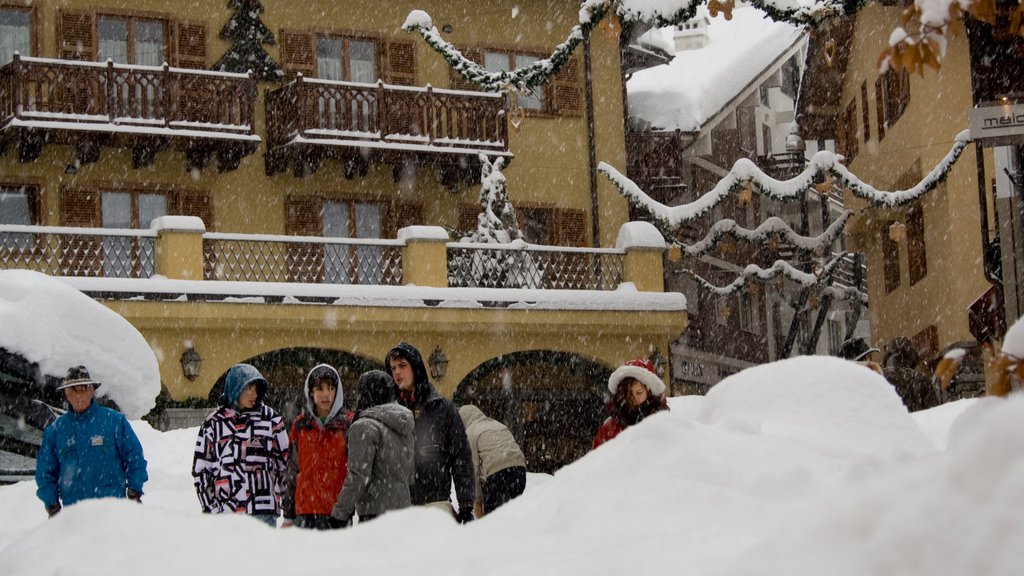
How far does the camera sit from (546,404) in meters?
24.9

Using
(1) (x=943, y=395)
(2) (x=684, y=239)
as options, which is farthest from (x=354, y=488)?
(2) (x=684, y=239)

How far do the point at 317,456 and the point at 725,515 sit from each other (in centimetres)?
453

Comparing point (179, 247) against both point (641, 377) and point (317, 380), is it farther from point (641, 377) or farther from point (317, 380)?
point (641, 377)

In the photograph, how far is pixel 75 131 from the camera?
21.6m

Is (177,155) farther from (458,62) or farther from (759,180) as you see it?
(759,180)

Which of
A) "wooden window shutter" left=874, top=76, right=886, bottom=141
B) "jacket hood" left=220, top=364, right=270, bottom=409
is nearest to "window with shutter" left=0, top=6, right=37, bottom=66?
"wooden window shutter" left=874, top=76, right=886, bottom=141

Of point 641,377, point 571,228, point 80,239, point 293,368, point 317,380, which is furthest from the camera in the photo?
point 571,228

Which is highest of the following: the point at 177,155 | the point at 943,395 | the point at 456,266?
the point at 177,155

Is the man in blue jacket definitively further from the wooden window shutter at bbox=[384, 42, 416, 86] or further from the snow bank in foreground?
the wooden window shutter at bbox=[384, 42, 416, 86]

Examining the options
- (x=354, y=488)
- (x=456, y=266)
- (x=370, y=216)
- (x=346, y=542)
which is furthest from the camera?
(x=370, y=216)

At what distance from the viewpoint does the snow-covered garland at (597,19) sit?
55.6 ft

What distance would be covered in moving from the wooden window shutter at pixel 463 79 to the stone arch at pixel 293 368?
4.99m

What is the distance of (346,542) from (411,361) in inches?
150

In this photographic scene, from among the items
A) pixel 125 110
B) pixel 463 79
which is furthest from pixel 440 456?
pixel 463 79
